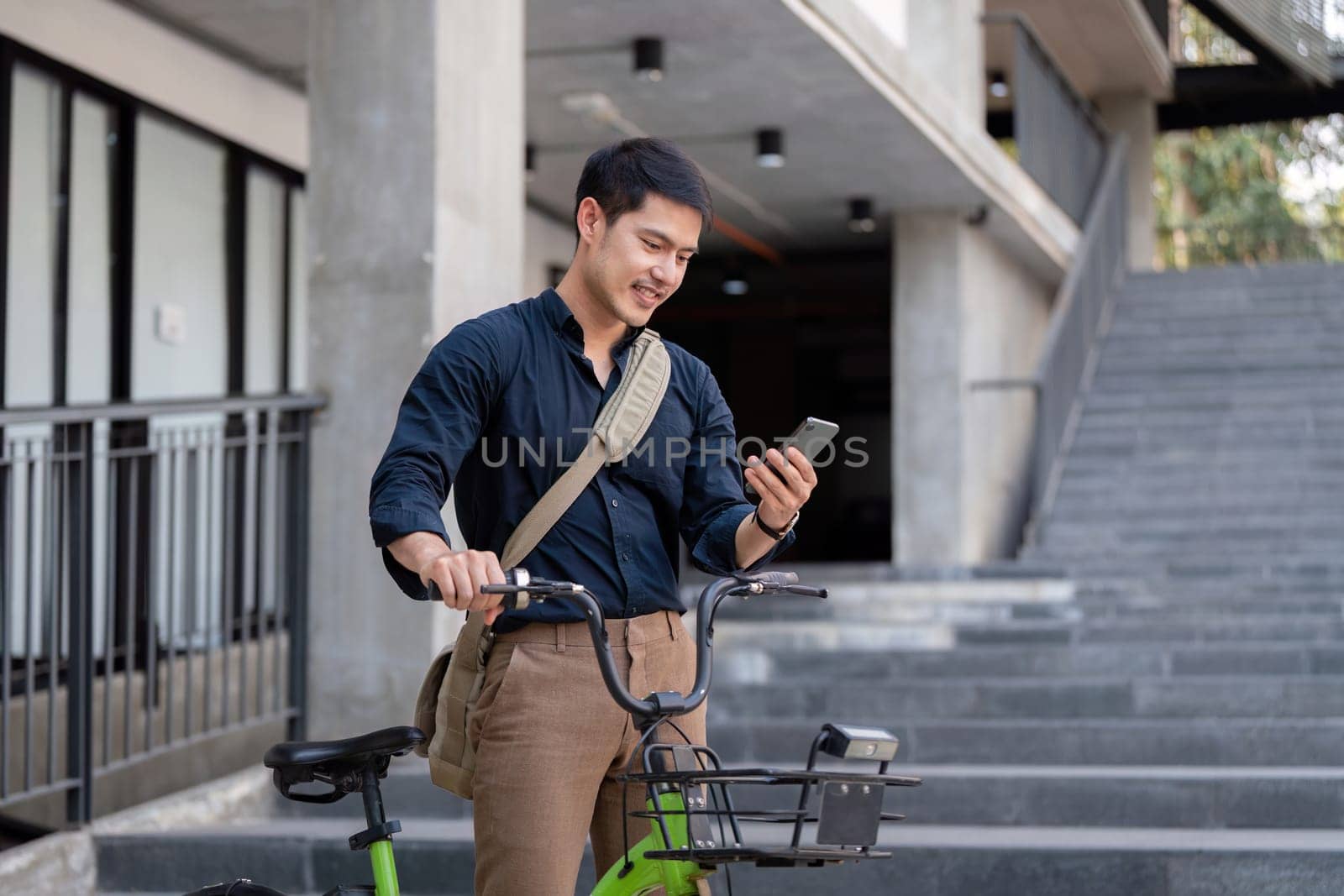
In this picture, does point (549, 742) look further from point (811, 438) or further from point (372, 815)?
point (811, 438)

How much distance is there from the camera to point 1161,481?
1185cm

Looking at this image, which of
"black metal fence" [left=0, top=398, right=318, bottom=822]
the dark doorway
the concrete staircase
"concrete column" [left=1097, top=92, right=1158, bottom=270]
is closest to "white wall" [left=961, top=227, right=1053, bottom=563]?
the concrete staircase

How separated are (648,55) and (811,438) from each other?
6.16 metres

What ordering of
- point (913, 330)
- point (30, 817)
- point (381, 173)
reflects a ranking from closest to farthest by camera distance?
point (381, 173) → point (30, 817) → point (913, 330)

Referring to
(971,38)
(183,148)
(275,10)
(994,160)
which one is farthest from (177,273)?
(971,38)

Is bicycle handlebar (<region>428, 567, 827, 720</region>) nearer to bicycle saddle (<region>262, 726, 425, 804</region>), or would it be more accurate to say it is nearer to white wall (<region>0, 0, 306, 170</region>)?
bicycle saddle (<region>262, 726, 425, 804</region>)

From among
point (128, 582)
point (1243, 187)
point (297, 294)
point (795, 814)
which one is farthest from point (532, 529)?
point (1243, 187)

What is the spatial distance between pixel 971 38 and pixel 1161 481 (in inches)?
144

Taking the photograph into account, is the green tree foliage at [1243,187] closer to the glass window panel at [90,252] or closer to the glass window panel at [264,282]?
the glass window panel at [264,282]

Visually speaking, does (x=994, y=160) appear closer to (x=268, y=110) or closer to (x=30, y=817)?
(x=268, y=110)

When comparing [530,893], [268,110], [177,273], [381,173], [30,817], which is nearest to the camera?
[530,893]

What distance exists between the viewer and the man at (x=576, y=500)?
251cm

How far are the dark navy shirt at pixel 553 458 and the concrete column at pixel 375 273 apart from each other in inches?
119

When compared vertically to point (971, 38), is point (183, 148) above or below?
below
